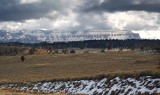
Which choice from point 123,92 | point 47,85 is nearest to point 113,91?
point 123,92

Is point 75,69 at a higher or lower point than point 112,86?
lower

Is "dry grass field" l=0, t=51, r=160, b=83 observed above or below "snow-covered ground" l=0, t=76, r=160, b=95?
below

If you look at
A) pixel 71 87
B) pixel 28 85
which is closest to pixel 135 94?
pixel 71 87

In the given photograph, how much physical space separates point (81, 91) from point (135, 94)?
955cm

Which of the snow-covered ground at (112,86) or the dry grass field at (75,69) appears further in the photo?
the dry grass field at (75,69)

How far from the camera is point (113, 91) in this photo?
125 ft

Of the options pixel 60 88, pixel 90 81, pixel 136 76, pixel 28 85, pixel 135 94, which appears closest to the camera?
pixel 135 94

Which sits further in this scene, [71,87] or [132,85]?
[71,87]

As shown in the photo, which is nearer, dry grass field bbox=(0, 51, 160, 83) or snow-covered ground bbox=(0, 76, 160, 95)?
snow-covered ground bbox=(0, 76, 160, 95)

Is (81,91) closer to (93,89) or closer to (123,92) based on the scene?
(93,89)

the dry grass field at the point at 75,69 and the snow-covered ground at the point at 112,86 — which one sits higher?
the snow-covered ground at the point at 112,86

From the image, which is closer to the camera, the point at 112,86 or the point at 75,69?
the point at 112,86

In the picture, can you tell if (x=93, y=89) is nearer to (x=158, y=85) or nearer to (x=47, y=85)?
(x=158, y=85)

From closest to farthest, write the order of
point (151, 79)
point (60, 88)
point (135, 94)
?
point (135, 94) → point (151, 79) → point (60, 88)
